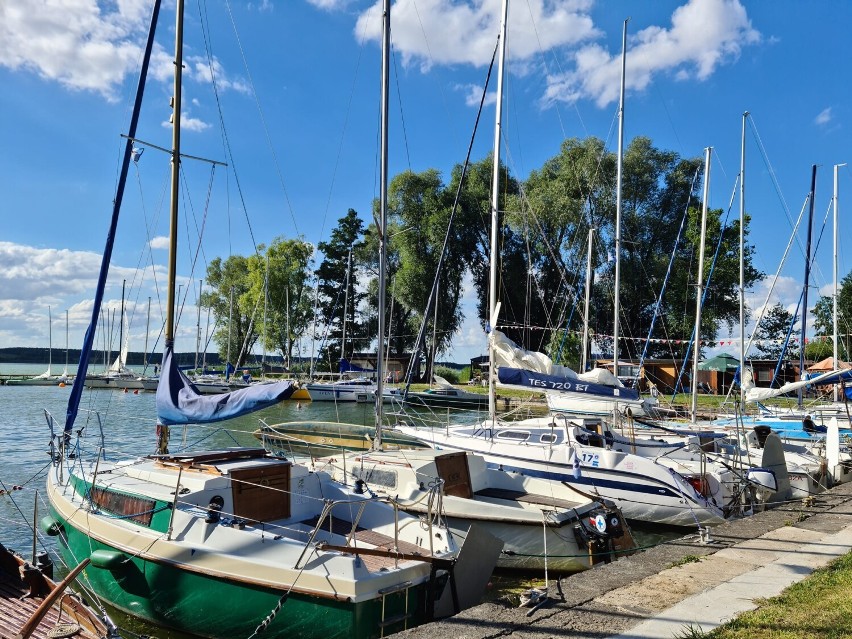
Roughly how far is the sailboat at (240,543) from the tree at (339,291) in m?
50.1

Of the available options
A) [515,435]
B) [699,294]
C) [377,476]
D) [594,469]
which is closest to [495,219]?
[515,435]

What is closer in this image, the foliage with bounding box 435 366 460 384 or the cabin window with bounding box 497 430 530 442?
the cabin window with bounding box 497 430 530 442

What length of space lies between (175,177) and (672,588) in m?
11.4

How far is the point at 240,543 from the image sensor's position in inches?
313

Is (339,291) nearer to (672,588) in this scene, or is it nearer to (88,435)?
(88,435)

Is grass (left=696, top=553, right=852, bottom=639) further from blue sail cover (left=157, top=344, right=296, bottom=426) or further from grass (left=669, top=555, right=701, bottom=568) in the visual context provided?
blue sail cover (left=157, top=344, right=296, bottom=426)

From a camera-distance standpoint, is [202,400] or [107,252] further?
[107,252]

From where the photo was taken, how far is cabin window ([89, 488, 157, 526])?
9023mm

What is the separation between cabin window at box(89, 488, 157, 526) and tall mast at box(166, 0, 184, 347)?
332 centimetres

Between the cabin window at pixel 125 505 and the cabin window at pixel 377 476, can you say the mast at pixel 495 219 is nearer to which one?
the cabin window at pixel 377 476

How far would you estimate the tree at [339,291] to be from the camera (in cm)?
6191

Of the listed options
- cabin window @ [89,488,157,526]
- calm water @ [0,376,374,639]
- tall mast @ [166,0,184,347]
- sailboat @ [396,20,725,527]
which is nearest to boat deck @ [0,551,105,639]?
calm water @ [0,376,374,639]

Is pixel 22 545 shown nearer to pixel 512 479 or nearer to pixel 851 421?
pixel 512 479

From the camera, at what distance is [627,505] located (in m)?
14.0
